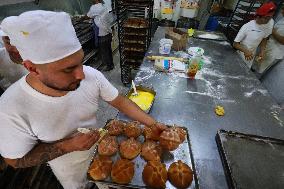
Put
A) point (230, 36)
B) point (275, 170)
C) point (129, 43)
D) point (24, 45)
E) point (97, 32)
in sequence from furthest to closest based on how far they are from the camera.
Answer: point (97, 32) < point (129, 43) < point (230, 36) < point (275, 170) < point (24, 45)

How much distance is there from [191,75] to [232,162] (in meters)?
1.43

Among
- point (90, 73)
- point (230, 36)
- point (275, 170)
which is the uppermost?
point (90, 73)

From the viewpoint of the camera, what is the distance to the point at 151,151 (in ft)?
4.85

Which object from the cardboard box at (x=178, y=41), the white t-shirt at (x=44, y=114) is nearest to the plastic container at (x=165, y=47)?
the cardboard box at (x=178, y=41)

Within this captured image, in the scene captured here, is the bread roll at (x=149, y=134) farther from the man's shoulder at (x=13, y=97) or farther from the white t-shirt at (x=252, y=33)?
the white t-shirt at (x=252, y=33)

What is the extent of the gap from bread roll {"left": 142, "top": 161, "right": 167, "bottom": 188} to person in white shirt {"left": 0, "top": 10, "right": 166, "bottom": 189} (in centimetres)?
32

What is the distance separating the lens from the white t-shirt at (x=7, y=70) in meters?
2.35

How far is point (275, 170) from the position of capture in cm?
151

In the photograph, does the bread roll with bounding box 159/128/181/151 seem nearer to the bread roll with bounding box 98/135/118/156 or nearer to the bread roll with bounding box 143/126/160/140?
the bread roll with bounding box 143/126/160/140

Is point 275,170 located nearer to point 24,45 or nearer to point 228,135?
point 228,135

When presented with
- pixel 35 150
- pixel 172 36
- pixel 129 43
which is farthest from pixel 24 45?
pixel 129 43

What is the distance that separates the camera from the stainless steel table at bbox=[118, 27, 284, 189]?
1665 mm

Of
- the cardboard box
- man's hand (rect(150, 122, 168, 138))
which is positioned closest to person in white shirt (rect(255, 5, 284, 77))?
the cardboard box

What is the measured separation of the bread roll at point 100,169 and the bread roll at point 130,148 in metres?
0.13
